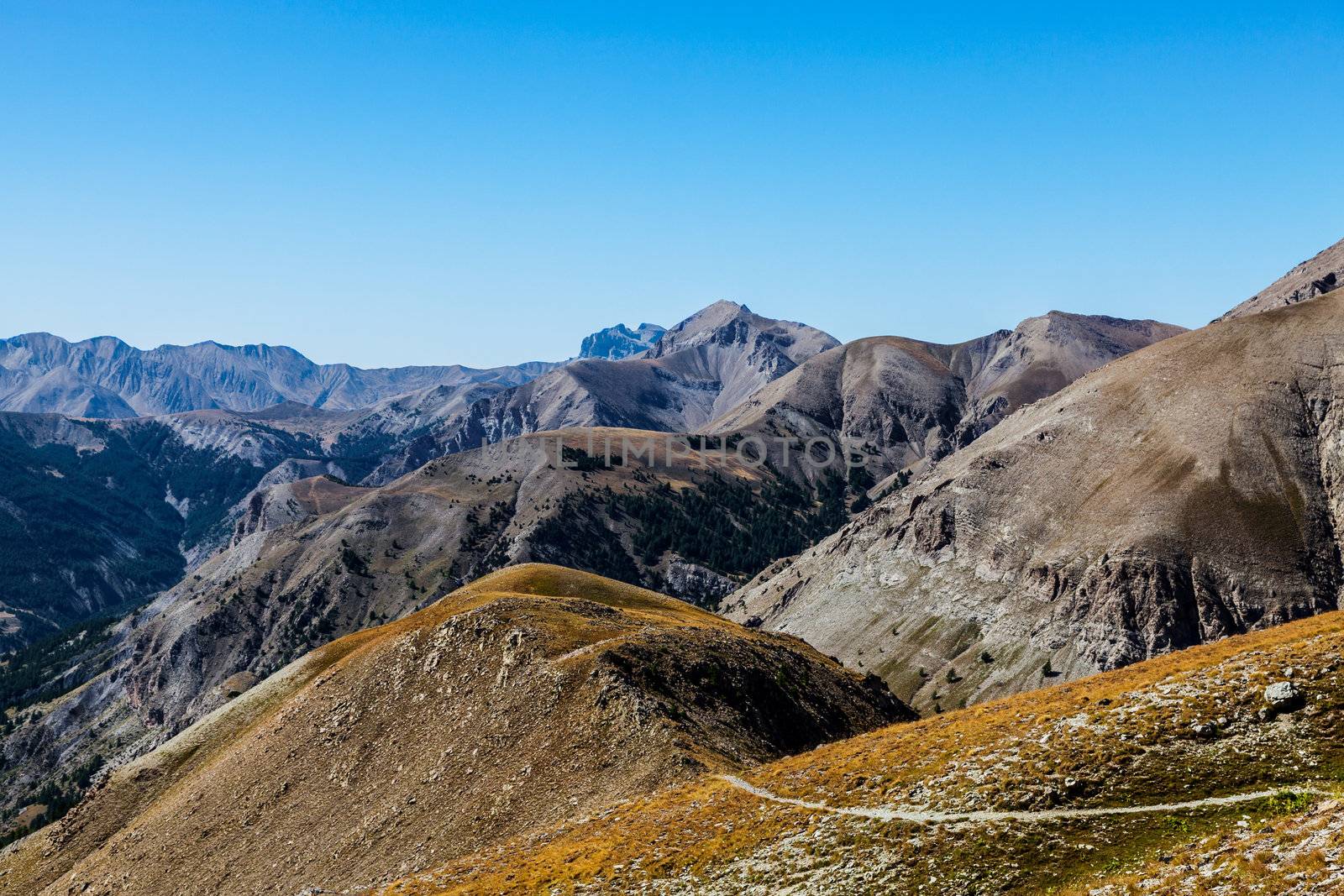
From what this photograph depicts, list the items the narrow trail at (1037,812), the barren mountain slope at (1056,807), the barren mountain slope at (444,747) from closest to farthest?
the barren mountain slope at (1056,807), the narrow trail at (1037,812), the barren mountain slope at (444,747)

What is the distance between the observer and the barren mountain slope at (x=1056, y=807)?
36500 millimetres

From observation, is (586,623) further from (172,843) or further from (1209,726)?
(1209,726)

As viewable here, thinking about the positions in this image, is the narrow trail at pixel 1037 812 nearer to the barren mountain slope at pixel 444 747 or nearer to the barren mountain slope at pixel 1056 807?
the barren mountain slope at pixel 1056 807

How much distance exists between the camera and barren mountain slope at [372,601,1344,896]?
3650 cm

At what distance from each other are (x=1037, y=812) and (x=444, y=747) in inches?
2212

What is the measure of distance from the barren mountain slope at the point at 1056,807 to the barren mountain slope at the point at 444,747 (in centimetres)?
1461

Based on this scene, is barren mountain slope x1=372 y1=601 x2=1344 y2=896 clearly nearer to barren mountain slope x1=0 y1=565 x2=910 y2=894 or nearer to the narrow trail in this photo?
the narrow trail

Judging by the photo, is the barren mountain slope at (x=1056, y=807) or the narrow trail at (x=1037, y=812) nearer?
the barren mountain slope at (x=1056, y=807)

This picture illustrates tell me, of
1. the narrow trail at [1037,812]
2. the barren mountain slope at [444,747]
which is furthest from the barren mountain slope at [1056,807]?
→ the barren mountain slope at [444,747]

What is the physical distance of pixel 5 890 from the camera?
10106cm

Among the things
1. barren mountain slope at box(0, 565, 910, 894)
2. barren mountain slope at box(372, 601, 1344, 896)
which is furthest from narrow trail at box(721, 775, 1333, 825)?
barren mountain slope at box(0, 565, 910, 894)

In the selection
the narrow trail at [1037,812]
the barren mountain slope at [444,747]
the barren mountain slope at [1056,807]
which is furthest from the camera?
the barren mountain slope at [444,747]

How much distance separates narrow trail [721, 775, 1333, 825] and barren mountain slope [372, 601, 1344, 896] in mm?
92

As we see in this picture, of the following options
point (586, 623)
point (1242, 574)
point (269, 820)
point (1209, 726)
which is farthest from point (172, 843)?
point (1242, 574)
